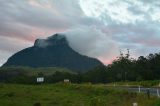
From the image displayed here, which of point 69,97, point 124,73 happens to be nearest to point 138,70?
point 124,73

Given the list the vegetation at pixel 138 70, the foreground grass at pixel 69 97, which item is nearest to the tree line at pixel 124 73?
the vegetation at pixel 138 70

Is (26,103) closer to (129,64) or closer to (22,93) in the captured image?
(22,93)

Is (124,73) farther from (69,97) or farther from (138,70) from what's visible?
(69,97)

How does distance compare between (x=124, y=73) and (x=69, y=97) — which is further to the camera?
(x=124, y=73)

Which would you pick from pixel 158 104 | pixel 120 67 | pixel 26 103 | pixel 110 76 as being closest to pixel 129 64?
pixel 120 67

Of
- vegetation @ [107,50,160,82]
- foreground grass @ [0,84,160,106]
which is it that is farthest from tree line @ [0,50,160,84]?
foreground grass @ [0,84,160,106]

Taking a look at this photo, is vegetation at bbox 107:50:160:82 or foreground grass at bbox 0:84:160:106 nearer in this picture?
foreground grass at bbox 0:84:160:106

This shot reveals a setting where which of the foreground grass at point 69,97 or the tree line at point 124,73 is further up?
the tree line at point 124,73

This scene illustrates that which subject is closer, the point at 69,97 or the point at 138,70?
the point at 69,97

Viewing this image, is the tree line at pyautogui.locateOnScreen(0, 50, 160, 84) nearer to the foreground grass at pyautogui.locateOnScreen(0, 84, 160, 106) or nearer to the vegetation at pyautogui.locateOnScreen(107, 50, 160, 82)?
the vegetation at pyautogui.locateOnScreen(107, 50, 160, 82)

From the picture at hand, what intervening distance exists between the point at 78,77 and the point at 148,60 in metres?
26.6

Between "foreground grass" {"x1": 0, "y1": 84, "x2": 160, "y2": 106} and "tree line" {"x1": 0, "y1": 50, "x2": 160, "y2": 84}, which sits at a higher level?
"tree line" {"x1": 0, "y1": 50, "x2": 160, "y2": 84}

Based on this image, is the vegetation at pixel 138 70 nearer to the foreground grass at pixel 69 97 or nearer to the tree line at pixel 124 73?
the tree line at pixel 124 73

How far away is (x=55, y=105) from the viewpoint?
56.9 m
